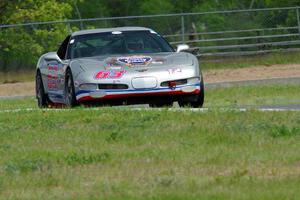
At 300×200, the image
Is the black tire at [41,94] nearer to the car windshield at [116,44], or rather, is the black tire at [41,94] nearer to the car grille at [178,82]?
the car windshield at [116,44]

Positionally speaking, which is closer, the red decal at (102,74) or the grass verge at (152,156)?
the grass verge at (152,156)

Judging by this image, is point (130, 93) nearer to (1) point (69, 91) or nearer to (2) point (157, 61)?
(2) point (157, 61)

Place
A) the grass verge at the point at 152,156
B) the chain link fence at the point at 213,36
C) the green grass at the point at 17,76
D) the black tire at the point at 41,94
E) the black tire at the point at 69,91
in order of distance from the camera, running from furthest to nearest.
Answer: the chain link fence at the point at 213,36 → the green grass at the point at 17,76 → the black tire at the point at 41,94 → the black tire at the point at 69,91 → the grass verge at the point at 152,156

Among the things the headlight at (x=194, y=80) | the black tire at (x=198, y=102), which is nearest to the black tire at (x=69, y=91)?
the black tire at (x=198, y=102)

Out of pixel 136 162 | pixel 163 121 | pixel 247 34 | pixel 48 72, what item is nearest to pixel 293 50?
pixel 247 34

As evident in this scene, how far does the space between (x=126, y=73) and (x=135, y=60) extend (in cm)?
37

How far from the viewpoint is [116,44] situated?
59.8ft

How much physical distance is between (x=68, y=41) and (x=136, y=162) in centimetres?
932

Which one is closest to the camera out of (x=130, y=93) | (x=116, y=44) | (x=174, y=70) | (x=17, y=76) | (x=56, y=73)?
(x=130, y=93)

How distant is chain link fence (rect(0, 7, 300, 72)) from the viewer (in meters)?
36.9

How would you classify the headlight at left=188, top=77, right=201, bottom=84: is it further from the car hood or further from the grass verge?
the grass verge

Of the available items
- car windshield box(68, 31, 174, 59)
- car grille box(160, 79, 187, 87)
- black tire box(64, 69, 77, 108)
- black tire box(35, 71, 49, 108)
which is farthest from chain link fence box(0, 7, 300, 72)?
car grille box(160, 79, 187, 87)

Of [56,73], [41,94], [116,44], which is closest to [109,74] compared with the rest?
[116,44]

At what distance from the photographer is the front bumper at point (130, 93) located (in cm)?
1675
